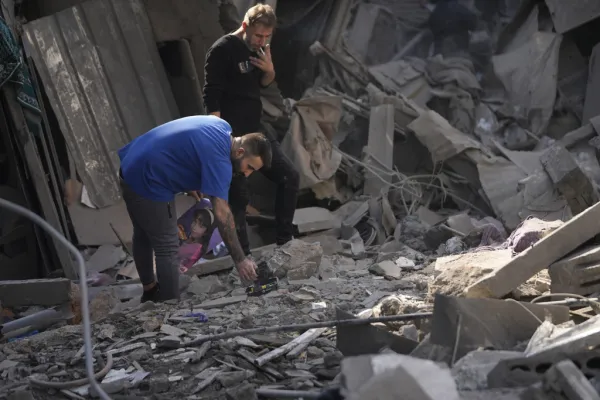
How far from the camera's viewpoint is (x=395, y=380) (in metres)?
2.22

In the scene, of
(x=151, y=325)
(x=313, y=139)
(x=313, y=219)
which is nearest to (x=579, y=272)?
(x=151, y=325)

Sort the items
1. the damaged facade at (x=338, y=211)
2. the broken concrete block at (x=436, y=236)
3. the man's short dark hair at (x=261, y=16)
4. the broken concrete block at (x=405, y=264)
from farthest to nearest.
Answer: the broken concrete block at (x=436, y=236)
the broken concrete block at (x=405, y=264)
the man's short dark hair at (x=261, y=16)
the damaged facade at (x=338, y=211)

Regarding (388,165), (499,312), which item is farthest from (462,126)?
(499,312)

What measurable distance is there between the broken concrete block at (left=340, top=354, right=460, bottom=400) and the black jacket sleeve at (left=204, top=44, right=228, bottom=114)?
12.3ft

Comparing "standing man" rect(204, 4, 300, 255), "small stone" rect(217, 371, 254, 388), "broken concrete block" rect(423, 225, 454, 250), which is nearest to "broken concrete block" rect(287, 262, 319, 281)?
"standing man" rect(204, 4, 300, 255)

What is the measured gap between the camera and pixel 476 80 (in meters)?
10.6

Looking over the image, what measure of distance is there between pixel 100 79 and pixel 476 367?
5.16 m

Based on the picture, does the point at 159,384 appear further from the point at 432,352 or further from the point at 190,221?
the point at 190,221

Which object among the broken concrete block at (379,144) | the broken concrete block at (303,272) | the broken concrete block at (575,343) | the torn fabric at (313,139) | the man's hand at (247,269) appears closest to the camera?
the broken concrete block at (575,343)

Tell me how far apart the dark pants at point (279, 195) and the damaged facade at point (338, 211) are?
1.05ft

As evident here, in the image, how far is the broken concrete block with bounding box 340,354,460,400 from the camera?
7.27ft

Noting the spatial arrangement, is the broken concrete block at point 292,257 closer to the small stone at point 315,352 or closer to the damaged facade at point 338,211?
the damaged facade at point 338,211

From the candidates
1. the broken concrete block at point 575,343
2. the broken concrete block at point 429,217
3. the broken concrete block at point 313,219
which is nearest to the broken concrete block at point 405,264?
the broken concrete block at point 313,219

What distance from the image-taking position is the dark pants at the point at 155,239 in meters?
4.79
